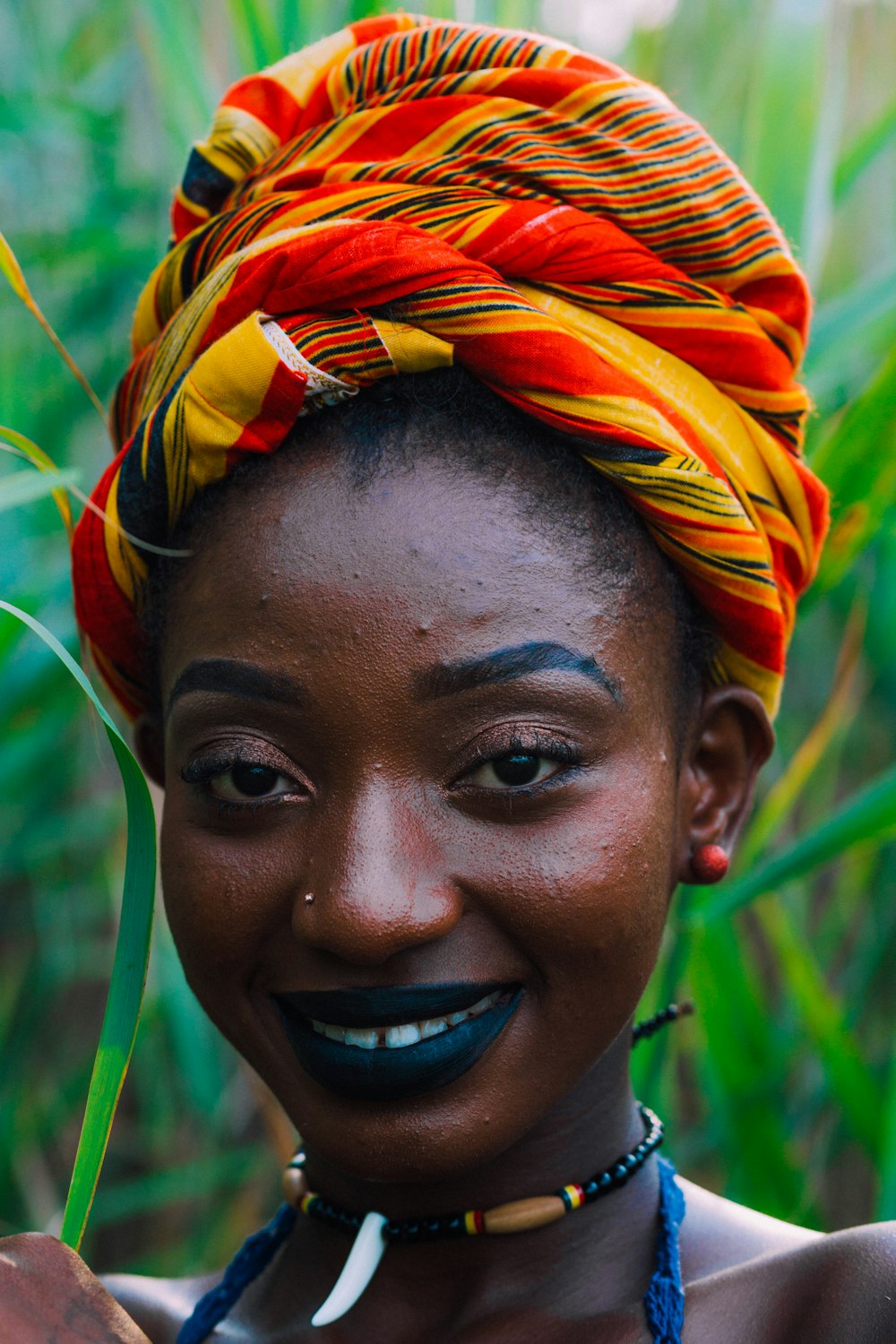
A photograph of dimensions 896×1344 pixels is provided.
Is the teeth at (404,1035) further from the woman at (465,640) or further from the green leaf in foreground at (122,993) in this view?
the green leaf in foreground at (122,993)

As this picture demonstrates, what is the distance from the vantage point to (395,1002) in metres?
1.09

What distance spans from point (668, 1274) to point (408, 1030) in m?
0.32

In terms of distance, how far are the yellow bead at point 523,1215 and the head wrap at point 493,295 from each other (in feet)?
1.56

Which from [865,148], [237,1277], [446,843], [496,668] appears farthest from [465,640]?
[865,148]

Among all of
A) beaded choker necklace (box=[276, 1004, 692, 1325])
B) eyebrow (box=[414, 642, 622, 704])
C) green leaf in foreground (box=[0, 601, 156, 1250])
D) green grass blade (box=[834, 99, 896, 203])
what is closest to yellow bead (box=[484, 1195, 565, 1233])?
beaded choker necklace (box=[276, 1004, 692, 1325])

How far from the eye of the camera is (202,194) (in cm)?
138

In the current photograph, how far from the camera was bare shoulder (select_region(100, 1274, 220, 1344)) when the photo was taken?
4.68ft

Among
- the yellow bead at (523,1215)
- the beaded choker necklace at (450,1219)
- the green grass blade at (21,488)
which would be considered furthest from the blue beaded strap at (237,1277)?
the green grass blade at (21,488)

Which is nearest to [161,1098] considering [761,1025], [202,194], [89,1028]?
[89,1028]

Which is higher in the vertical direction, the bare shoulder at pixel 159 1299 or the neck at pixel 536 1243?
the neck at pixel 536 1243

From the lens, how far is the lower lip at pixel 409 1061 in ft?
3.63

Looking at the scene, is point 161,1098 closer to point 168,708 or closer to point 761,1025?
point 761,1025

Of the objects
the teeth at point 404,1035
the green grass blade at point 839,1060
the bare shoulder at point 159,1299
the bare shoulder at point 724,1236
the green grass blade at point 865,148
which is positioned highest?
the green grass blade at point 865,148

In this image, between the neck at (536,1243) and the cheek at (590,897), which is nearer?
the cheek at (590,897)
